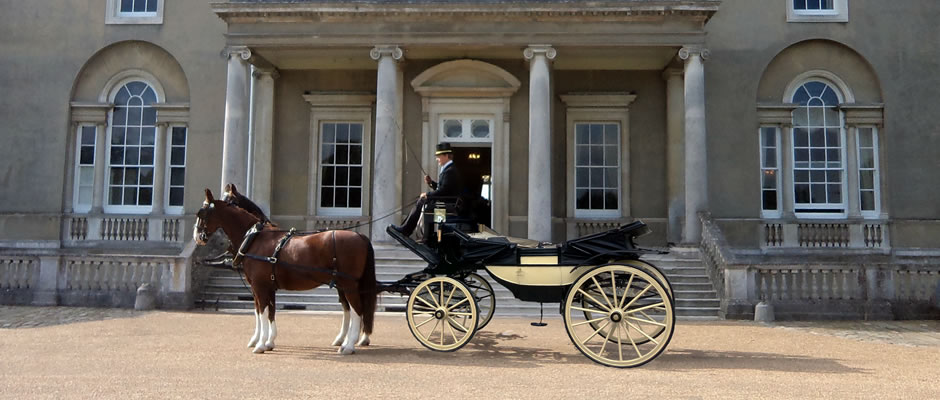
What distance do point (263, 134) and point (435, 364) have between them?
1078cm

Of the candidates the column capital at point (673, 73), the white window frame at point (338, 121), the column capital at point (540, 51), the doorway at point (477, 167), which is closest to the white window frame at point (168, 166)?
the white window frame at point (338, 121)

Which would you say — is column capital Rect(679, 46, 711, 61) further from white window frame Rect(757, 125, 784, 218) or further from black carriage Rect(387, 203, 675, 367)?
black carriage Rect(387, 203, 675, 367)

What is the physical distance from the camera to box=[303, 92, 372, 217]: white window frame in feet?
50.9

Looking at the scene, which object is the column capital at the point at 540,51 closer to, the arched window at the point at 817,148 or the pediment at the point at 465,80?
the pediment at the point at 465,80

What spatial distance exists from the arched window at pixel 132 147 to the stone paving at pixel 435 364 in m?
7.22

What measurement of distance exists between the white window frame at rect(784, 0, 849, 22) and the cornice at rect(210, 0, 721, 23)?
145 inches

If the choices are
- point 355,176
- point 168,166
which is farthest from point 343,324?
point 168,166

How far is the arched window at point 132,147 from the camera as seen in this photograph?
16.0 metres

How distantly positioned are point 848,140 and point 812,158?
0.91 m

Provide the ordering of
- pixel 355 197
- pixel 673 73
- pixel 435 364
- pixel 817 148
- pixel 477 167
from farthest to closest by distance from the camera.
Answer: pixel 477 167, pixel 355 197, pixel 817 148, pixel 673 73, pixel 435 364

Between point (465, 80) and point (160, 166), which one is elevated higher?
point (465, 80)

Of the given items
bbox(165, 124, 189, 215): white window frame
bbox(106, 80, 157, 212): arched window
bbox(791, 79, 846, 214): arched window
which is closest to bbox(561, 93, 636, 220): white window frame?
bbox(791, 79, 846, 214): arched window

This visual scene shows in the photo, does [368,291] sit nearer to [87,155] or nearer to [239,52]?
[239,52]

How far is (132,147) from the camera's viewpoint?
16109mm
